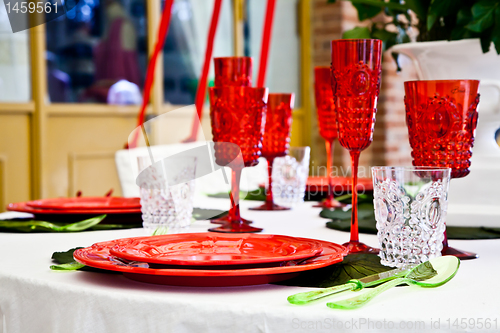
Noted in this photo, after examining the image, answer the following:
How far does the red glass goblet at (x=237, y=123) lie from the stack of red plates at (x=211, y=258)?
0.20 metres

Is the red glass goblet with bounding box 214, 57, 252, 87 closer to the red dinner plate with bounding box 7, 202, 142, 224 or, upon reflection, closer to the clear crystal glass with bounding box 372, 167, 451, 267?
the red dinner plate with bounding box 7, 202, 142, 224

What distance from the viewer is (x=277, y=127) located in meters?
1.12

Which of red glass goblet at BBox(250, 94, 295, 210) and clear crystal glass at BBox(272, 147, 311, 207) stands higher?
red glass goblet at BBox(250, 94, 295, 210)

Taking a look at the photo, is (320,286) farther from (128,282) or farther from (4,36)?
(4,36)

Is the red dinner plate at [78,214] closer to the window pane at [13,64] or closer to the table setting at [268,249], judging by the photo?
the table setting at [268,249]

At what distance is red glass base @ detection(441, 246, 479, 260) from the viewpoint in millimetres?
685

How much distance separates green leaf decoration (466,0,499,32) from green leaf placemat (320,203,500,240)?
290mm

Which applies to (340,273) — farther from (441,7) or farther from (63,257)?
(441,7)

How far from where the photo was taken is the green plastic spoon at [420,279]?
0.47 m

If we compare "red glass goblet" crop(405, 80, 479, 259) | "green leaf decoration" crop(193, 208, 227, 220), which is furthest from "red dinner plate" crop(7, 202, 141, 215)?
"red glass goblet" crop(405, 80, 479, 259)

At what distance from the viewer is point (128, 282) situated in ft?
1.84

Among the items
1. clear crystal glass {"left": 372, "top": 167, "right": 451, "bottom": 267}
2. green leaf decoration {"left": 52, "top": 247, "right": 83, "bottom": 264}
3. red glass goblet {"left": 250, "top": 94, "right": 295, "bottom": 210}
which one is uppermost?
red glass goblet {"left": 250, "top": 94, "right": 295, "bottom": 210}

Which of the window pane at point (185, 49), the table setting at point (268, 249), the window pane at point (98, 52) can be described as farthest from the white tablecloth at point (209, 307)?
the window pane at point (185, 49)

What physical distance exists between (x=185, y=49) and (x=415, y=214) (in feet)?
9.98
